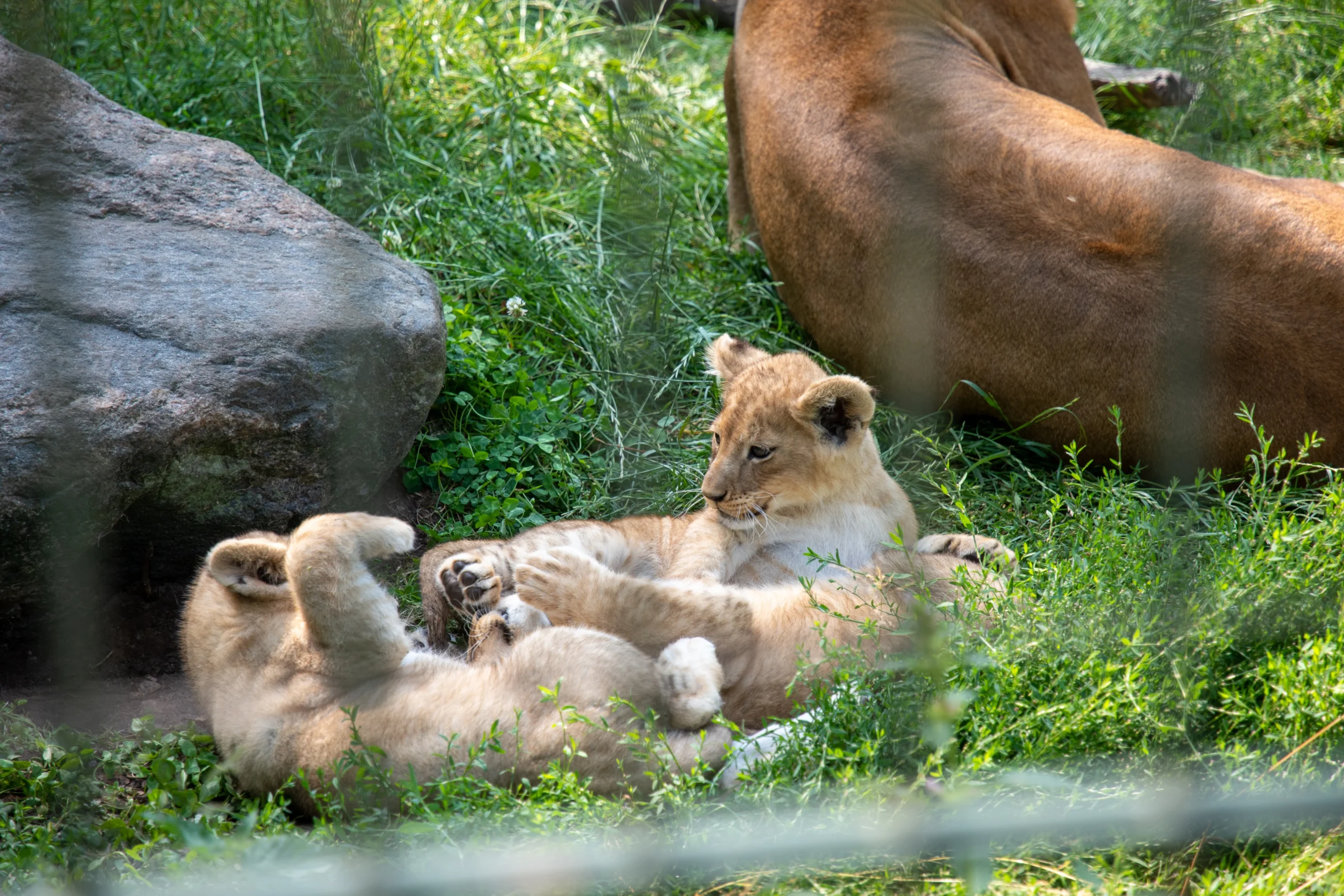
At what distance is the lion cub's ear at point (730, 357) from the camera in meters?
3.64

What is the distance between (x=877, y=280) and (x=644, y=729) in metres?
2.04

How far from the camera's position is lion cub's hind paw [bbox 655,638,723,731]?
2672 millimetres

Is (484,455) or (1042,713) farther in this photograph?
(484,455)

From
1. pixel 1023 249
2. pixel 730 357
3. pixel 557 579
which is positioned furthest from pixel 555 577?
pixel 1023 249

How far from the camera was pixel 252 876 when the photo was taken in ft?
6.15

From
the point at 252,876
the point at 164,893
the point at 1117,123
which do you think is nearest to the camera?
the point at 164,893

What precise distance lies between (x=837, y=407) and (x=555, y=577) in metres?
0.93

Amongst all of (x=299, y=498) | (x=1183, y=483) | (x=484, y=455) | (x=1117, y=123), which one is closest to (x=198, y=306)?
(x=299, y=498)

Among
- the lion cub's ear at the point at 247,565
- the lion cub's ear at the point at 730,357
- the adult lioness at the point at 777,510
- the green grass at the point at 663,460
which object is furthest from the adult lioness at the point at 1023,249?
the lion cub's ear at the point at 247,565

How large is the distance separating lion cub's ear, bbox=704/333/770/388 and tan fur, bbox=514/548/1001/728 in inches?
33.3

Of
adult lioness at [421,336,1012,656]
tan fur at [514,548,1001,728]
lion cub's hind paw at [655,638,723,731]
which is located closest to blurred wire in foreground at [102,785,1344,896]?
lion cub's hind paw at [655,638,723,731]

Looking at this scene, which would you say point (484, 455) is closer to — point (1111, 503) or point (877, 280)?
point (877, 280)

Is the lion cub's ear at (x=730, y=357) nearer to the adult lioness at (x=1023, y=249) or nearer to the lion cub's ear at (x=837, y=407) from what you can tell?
the lion cub's ear at (x=837, y=407)

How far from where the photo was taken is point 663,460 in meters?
4.10
